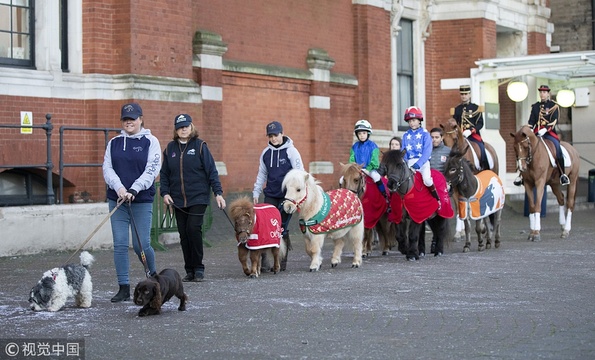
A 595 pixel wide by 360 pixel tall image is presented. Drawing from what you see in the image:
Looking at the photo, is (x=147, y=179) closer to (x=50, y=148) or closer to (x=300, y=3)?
(x=50, y=148)

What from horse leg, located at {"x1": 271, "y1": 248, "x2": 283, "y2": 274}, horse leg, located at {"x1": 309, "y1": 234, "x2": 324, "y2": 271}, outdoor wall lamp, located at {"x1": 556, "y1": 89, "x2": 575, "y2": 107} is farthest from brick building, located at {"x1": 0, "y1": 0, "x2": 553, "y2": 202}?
horse leg, located at {"x1": 309, "y1": 234, "x2": 324, "y2": 271}

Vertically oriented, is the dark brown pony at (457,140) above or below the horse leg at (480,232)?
above

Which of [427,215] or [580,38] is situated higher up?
[580,38]

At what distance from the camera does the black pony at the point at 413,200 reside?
15.3m

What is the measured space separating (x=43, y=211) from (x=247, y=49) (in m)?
7.36

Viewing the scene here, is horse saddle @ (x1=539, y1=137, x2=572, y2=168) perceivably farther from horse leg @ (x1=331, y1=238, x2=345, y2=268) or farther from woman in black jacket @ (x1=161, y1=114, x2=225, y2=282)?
woman in black jacket @ (x1=161, y1=114, x2=225, y2=282)

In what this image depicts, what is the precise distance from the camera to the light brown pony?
42.2 ft

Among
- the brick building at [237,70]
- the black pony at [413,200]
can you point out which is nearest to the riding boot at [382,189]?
the black pony at [413,200]

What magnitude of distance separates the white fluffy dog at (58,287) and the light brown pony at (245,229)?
2.50 metres

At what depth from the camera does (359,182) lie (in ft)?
51.4

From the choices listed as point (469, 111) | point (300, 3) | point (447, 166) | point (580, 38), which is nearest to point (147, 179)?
point (447, 166)

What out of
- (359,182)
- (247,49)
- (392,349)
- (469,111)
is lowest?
(392,349)

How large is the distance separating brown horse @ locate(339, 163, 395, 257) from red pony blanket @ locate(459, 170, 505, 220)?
4.57ft

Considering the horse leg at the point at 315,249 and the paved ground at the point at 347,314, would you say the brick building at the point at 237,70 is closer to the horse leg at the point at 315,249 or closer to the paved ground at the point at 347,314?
the paved ground at the point at 347,314
